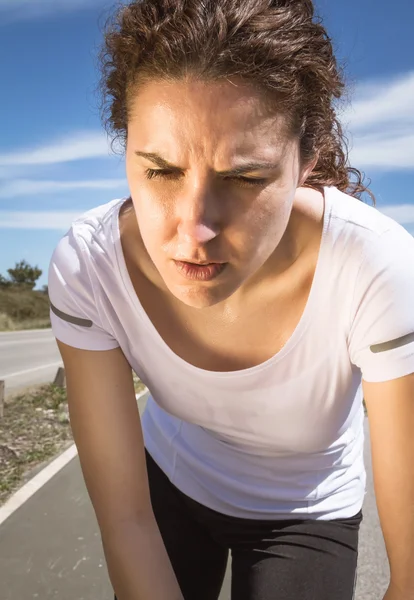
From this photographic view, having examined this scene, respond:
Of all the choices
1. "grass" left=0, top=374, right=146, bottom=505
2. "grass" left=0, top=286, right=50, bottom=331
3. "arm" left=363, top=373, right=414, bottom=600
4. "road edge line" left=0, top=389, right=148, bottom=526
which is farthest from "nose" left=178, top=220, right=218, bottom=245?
"grass" left=0, top=286, right=50, bottom=331

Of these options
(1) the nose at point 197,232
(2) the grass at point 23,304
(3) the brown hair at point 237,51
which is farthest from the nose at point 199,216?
(2) the grass at point 23,304

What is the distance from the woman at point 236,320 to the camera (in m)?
1.73

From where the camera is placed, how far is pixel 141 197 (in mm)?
1860

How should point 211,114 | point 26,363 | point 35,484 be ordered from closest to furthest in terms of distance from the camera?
point 211,114, point 35,484, point 26,363

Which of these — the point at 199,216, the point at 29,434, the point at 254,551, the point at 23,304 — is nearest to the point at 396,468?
the point at 254,551

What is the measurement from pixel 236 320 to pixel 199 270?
0.44m

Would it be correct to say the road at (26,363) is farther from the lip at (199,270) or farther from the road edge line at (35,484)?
the lip at (199,270)

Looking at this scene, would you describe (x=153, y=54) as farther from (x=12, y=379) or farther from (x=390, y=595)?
(x=12, y=379)

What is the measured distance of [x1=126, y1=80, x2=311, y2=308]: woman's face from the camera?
5.54 ft

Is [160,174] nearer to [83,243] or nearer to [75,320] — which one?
[83,243]

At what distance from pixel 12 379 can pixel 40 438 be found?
5.00m

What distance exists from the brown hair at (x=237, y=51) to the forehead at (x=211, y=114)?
3 cm

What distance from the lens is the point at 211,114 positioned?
5.50 feet

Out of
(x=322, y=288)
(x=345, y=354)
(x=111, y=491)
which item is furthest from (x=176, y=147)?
(x=111, y=491)
